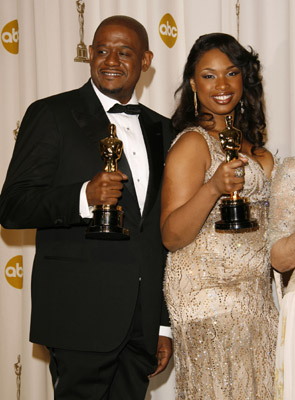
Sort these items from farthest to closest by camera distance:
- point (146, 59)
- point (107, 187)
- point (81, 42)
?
point (81, 42), point (146, 59), point (107, 187)

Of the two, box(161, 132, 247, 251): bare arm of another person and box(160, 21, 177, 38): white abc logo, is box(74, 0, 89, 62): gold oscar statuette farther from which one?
box(161, 132, 247, 251): bare arm of another person

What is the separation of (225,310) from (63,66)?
1.42 m

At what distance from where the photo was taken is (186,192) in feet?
5.77

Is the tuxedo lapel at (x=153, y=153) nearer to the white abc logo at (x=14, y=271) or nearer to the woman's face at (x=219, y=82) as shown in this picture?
the woman's face at (x=219, y=82)

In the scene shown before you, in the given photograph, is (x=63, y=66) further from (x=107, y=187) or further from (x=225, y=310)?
(x=225, y=310)

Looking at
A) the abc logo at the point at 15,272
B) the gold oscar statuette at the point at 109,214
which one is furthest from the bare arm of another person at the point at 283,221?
the abc logo at the point at 15,272

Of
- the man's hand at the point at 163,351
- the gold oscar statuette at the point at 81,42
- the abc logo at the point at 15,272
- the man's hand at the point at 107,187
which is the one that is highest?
the gold oscar statuette at the point at 81,42

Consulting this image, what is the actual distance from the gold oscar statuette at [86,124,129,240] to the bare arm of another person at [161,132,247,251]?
165 millimetres

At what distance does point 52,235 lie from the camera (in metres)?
1.85

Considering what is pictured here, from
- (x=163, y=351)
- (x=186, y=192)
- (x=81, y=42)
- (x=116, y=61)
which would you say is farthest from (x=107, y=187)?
(x=81, y=42)

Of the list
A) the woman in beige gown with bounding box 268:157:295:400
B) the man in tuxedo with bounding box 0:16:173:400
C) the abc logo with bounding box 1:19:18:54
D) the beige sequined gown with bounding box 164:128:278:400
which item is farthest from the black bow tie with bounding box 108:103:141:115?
the abc logo with bounding box 1:19:18:54

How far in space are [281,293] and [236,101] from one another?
628 mm

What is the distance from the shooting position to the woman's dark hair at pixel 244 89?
1.92 meters

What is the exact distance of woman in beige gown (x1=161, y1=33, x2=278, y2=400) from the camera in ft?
5.77
